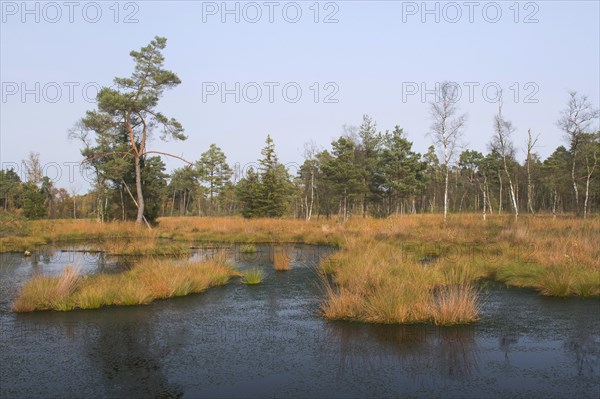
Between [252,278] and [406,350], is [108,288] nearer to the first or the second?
[252,278]

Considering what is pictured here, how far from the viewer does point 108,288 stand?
9273mm

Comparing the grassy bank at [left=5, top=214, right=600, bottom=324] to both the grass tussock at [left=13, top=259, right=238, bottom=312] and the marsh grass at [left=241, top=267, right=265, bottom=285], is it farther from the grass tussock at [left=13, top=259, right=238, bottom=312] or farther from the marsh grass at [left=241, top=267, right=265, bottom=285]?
the grass tussock at [left=13, top=259, right=238, bottom=312]

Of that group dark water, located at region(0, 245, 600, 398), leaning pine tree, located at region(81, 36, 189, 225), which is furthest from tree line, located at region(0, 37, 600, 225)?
dark water, located at region(0, 245, 600, 398)

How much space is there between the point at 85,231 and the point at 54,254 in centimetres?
766

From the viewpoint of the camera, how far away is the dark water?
16.3ft

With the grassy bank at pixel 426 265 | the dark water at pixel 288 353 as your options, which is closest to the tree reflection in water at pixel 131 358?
the dark water at pixel 288 353

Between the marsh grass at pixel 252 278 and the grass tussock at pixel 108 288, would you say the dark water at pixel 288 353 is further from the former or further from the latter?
the marsh grass at pixel 252 278

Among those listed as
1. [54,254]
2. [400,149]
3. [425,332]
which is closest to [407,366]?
[425,332]

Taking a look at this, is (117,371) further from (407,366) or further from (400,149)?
(400,149)

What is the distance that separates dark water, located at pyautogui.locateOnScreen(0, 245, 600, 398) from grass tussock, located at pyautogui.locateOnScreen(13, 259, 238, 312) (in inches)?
11.8

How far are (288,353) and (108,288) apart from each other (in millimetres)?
4992

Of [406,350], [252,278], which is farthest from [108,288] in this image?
Result: [406,350]

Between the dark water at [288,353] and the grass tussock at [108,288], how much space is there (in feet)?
0.99

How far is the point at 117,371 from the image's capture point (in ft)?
18.1
